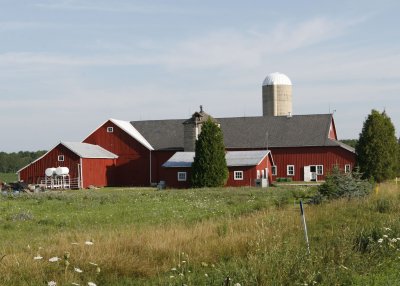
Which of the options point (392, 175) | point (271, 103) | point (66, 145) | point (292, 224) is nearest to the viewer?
point (292, 224)

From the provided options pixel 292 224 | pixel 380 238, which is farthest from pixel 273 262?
pixel 292 224

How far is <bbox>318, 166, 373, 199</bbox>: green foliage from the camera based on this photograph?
2084cm

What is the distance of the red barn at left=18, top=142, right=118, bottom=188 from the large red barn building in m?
0.09

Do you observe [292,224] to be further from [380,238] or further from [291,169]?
[291,169]

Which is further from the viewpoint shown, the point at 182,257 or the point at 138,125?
the point at 138,125

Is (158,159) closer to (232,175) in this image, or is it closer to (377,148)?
(232,175)

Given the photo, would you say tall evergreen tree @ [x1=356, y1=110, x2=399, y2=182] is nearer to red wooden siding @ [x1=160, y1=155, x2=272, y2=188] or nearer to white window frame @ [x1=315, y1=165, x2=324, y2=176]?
red wooden siding @ [x1=160, y1=155, x2=272, y2=188]

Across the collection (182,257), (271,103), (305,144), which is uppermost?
(271,103)

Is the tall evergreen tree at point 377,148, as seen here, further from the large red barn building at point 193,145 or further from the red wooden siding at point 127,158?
the red wooden siding at point 127,158

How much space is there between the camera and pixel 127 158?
54.1 m

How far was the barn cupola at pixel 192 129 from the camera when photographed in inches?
2040

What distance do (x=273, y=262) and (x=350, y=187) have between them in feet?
44.7

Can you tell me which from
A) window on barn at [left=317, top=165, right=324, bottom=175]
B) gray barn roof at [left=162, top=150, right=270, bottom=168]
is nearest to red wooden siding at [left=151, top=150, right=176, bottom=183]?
gray barn roof at [left=162, top=150, right=270, bottom=168]

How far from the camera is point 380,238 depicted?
10461mm
